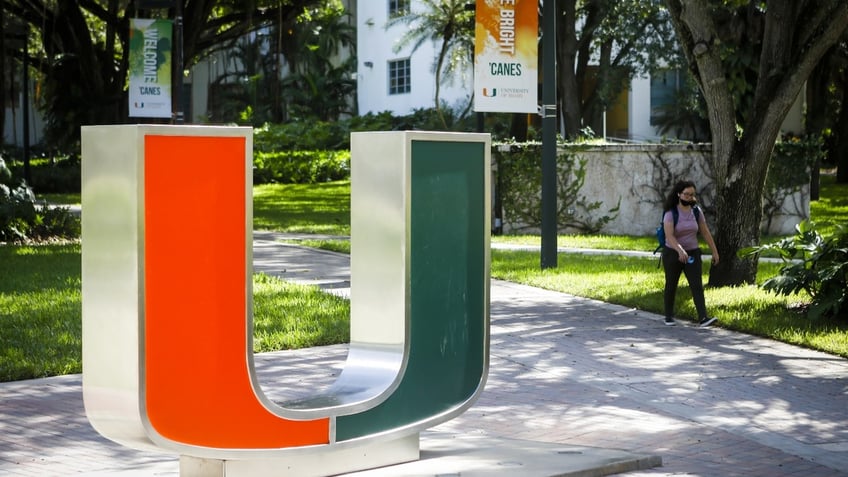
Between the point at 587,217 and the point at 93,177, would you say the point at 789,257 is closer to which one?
the point at 93,177

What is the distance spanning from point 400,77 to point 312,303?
4088 centimetres

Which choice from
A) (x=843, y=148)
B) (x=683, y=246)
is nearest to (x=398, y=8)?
(x=843, y=148)

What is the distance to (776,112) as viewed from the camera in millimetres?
13547

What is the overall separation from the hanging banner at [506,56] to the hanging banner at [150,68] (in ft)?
29.0

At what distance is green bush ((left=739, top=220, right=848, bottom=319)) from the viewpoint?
11641mm

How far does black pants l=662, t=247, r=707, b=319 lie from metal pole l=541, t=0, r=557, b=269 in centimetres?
423

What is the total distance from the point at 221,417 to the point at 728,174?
988cm

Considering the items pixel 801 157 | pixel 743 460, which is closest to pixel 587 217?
pixel 801 157

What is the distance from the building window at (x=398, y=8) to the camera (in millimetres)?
49494

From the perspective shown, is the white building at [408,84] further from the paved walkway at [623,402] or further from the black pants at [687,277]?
the paved walkway at [623,402]

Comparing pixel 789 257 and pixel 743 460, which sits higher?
pixel 789 257

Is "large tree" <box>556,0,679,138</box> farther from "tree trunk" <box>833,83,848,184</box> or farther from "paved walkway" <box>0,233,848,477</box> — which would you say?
"paved walkway" <box>0,233,848,477</box>

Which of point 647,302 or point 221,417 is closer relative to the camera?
point 221,417

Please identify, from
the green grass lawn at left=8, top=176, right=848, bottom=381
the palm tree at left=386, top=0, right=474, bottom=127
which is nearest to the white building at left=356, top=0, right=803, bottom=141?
the palm tree at left=386, top=0, right=474, bottom=127
